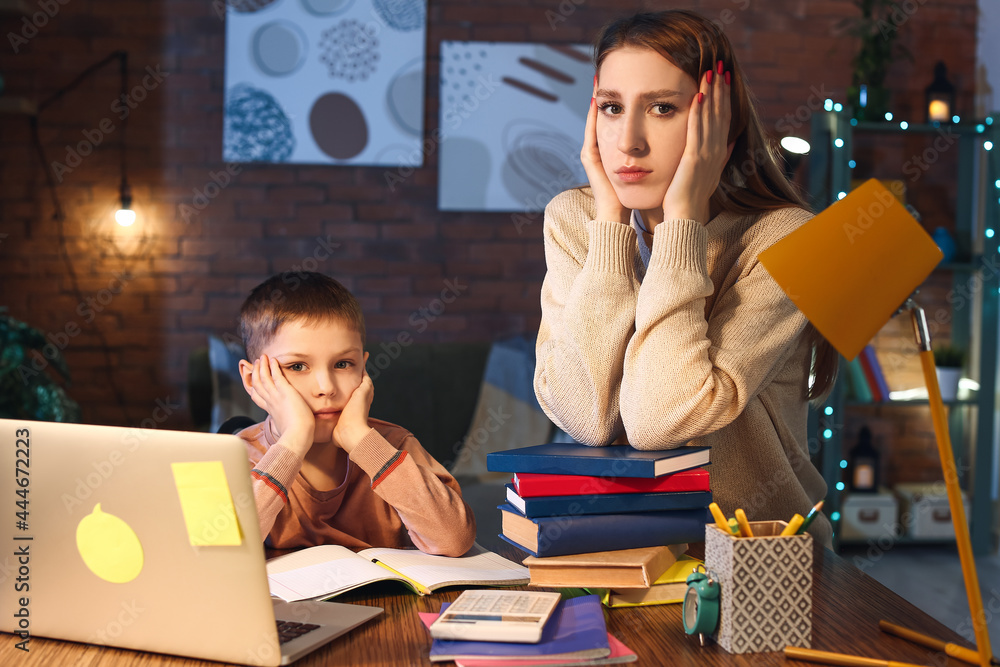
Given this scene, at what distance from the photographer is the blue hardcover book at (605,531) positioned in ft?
2.88

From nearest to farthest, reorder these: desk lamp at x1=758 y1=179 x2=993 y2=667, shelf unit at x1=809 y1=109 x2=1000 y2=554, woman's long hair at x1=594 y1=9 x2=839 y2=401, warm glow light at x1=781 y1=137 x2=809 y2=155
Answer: desk lamp at x1=758 y1=179 x2=993 y2=667 < woman's long hair at x1=594 y1=9 x2=839 y2=401 < warm glow light at x1=781 y1=137 x2=809 y2=155 < shelf unit at x1=809 y1=109 x2=1000 y2=554

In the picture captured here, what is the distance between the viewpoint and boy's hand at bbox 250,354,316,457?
3.67 ft

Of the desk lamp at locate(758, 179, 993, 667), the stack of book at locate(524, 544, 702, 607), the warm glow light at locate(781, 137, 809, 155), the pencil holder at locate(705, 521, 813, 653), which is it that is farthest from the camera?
the warm glow light at locate(781, 137, 809, 155)

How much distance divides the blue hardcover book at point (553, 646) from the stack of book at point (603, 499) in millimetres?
108

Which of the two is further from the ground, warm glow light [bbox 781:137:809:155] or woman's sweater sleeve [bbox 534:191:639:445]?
warm glow light [bbox 781:137:809:155]

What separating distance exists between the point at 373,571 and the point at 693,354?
49cm

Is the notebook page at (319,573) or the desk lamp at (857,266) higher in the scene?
the desk lamp at (857,266)

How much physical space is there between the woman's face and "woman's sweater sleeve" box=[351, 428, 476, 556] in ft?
1.66

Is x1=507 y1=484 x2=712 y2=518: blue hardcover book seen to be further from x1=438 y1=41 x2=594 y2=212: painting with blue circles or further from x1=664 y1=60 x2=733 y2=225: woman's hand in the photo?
x1=438 y1=41 x2=594 y2=212: painting with blue circles

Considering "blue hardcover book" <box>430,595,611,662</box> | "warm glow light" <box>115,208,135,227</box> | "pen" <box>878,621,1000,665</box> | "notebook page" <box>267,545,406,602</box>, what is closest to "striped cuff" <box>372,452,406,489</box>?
"notebook page" <box>267,545,406,602</box>

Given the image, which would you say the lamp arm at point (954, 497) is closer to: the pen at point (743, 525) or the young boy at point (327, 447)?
the pen at point (743, 525)

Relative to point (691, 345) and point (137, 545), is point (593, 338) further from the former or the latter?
point (137, 545)

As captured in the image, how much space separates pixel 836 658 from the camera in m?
0.74

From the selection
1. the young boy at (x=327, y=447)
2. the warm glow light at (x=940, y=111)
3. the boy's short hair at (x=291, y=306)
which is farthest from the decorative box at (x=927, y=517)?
the boy's short hair at (x=291, y=306)
